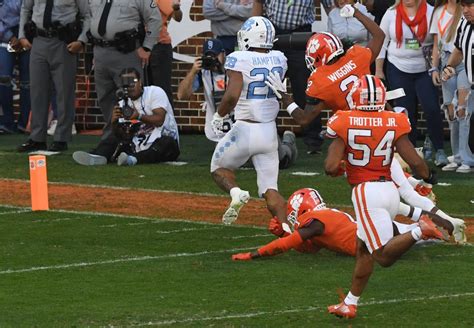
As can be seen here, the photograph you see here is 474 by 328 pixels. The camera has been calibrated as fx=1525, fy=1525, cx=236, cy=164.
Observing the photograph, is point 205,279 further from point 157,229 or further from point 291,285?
point 157,229

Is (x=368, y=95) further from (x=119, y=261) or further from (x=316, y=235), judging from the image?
(x=119, y=261)

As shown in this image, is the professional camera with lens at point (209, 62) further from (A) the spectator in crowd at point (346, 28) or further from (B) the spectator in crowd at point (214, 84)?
(A) the spectator in crowd at point (346, 28)

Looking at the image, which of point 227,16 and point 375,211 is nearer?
point 375,211

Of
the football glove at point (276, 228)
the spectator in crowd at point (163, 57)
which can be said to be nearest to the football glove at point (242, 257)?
the football glove at point (276, 228)

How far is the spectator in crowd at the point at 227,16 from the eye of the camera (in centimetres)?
1805

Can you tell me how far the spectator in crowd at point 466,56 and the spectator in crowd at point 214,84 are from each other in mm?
1868

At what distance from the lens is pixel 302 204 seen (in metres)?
11.4

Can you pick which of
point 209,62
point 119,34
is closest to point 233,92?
point 209,62

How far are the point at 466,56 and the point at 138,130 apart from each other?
13.4 feet

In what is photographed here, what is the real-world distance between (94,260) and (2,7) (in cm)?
942

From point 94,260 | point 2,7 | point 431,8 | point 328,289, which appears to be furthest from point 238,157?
point 2,7

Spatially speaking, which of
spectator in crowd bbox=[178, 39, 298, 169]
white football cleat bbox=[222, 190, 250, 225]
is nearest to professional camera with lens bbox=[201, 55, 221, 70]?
spectator in crowd bbox=[178, 39, 298, 169]

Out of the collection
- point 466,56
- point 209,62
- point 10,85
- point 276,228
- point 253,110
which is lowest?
point 10,85

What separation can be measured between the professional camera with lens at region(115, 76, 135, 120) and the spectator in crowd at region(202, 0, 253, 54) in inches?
63.8
